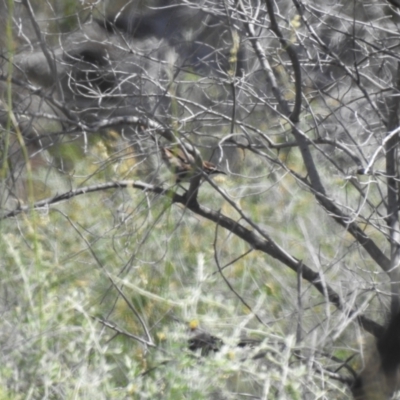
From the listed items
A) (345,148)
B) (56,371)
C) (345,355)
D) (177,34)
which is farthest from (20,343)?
(177,34)

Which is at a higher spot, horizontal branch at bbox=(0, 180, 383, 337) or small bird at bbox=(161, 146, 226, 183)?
small bird at bbox=(161, 146, 226, 183)

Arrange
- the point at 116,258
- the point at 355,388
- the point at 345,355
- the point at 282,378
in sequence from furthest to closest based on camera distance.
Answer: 1. the point at 116,258
2. the point at 345,355
3. the point at 355,388
4. the point at 282,378

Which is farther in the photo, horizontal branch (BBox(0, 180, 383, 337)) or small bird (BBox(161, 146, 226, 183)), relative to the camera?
horizontal branch (BBox(0, 180, 383, 337))

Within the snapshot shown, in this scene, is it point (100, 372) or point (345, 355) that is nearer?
point (100, 372)

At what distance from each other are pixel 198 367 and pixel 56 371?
0.42 m

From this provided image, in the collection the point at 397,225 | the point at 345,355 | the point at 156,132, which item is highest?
the point at 156,132

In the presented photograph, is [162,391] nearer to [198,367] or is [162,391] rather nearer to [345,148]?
[198,367]

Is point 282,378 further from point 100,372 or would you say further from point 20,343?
point 20,343

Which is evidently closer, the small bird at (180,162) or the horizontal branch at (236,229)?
the small bird at (180,162)

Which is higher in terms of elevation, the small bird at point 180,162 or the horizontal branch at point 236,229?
the small bird at point 180,162

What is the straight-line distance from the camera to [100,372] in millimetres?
2230

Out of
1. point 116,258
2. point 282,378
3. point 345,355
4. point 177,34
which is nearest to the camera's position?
point 282,378

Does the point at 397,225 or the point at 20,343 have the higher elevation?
the point at 20,343

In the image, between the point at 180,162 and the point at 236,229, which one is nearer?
the point at 180,162
